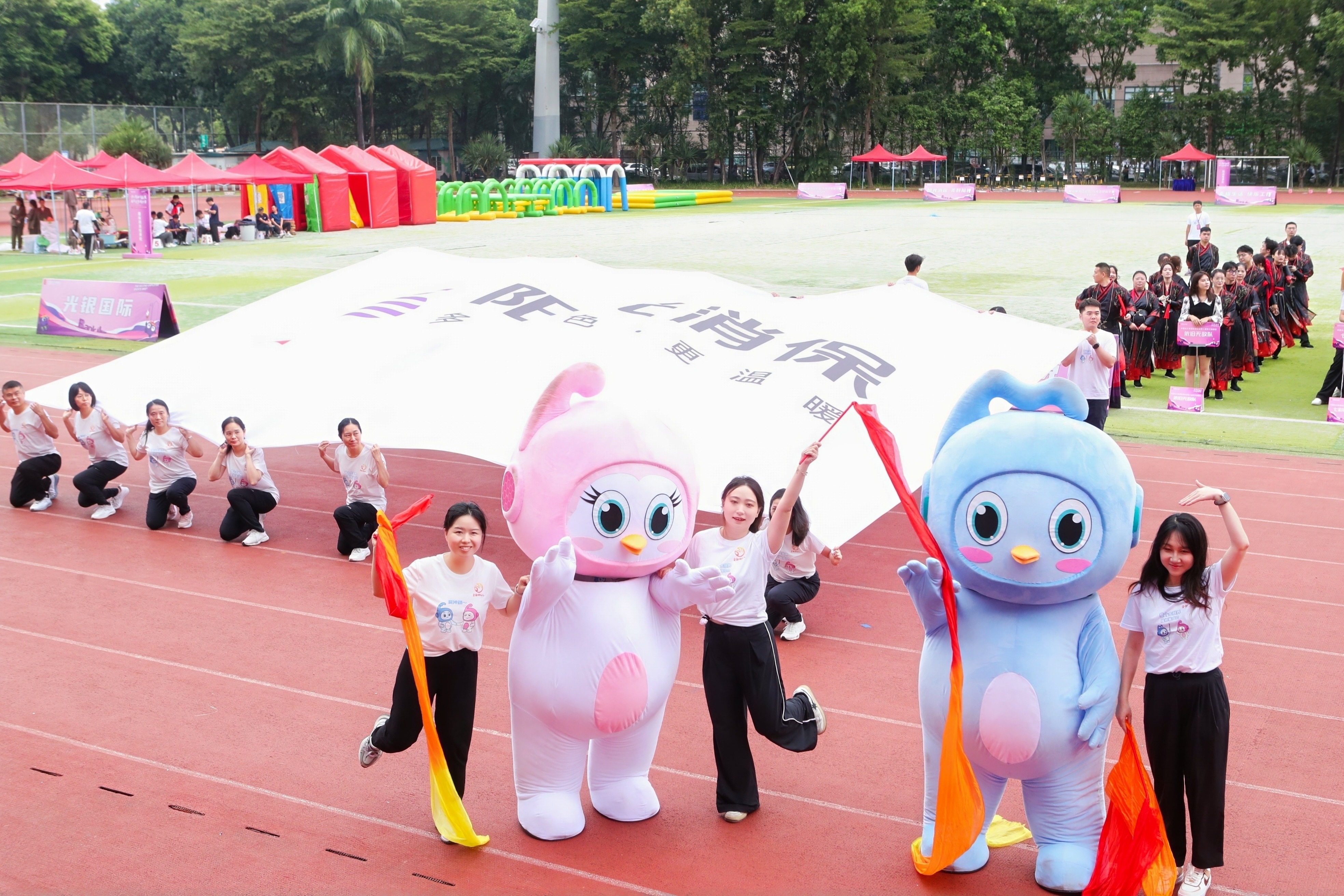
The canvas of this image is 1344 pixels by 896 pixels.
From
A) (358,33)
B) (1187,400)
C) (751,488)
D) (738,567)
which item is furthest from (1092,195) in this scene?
(738,567)

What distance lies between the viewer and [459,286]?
36.5ft

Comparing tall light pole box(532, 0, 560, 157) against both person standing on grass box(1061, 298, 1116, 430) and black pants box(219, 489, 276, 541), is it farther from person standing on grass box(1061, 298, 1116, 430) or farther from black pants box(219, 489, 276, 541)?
black pants box(219, 489, 276, 541)

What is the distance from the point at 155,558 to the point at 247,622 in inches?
75.5

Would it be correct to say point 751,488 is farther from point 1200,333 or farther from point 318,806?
point 1200,333

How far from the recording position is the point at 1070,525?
186 inches

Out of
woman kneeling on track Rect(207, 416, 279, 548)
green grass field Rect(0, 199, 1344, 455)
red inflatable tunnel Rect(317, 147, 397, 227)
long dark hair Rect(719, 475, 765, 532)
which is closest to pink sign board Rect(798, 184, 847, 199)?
green grass field Rect(0, 199, 1344, 455)

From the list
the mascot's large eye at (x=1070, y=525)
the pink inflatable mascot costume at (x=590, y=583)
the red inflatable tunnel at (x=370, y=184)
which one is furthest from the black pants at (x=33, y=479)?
the red inflatable tunnel at (x=370, y=184)

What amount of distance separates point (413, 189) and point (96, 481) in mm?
32963

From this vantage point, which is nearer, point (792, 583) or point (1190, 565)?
point (1190, 565)

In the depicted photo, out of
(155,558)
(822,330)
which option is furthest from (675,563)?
(155,558)

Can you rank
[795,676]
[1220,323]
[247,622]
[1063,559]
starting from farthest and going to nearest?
[1220,323] < [247,622] < [795,676] < [1063,559]

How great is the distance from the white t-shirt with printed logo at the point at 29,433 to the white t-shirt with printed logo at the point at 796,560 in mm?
7108

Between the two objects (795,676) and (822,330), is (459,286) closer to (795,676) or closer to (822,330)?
(822,330)

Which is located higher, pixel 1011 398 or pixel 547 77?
pixel 547 77
